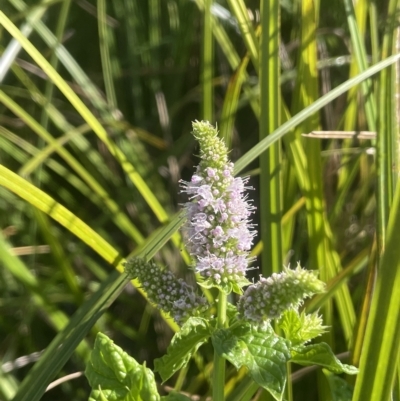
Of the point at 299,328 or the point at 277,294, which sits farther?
the point at 299,328

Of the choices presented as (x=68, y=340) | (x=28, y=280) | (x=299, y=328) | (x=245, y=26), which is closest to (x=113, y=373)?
(x=68, y=340)

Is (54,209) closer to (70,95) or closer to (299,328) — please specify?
(70,95)

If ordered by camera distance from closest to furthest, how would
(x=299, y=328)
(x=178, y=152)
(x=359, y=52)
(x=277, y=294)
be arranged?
1. (x=277, y=294)
2. (x=299, y=328)
3. (x=359, y=52)
4. (x=178, y=152)

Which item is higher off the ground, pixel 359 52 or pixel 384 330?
pixel 359 52

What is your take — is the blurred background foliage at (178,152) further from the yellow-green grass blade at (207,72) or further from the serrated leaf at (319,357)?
the serrated leaf at (319,357)

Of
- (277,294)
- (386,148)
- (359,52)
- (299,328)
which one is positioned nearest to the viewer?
(277,294)

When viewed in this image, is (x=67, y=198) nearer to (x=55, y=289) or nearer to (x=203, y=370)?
(x=55, y=289)

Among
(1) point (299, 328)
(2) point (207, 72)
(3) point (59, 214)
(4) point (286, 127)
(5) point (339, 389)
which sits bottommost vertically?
(5) point (339, 389)
